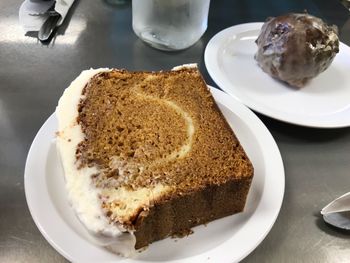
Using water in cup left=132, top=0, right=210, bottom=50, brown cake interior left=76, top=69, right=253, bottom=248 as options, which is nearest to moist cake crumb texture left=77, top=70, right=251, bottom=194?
brown cake interior left=76, top=69, right=253, bottom=248

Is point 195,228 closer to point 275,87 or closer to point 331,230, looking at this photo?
point 331,230

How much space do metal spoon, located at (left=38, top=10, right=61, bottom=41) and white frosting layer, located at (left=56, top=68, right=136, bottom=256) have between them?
0.45 meters

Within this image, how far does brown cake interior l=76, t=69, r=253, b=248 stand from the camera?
2.25 ft

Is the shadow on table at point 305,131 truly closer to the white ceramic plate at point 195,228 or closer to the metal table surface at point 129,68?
the metal table surface at point 129,68

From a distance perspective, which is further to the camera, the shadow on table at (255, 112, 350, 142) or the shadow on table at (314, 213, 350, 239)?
the shadow on table at (255, 112, 350, 142)

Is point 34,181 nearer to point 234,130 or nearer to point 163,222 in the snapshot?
point 163,222

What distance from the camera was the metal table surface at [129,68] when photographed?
0.74 metres

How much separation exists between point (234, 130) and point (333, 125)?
0.24m

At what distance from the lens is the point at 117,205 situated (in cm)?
65

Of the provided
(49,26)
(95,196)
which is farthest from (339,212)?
(49,26)

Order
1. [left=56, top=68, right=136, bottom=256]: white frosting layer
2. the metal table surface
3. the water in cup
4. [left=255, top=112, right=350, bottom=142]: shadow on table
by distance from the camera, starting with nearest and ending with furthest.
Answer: [left=56, top=68, right=136, bottom=256]: white frosting layer
the metal table surface
[left=255, top=112, right=350, bottom=142]: shadow on table
the water in cup

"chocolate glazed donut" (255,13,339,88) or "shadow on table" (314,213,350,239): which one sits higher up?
"chocolate glazed donut" (255,13,339,88)

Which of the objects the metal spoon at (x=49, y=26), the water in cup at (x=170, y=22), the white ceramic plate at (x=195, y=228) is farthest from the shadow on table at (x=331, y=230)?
the metal spoon at (x=49, y=26)

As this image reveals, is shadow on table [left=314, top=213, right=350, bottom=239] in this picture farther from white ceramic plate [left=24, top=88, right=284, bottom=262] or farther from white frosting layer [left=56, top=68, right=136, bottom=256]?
white frosting layer [left=56, top=68, right=136, bottom=256]
